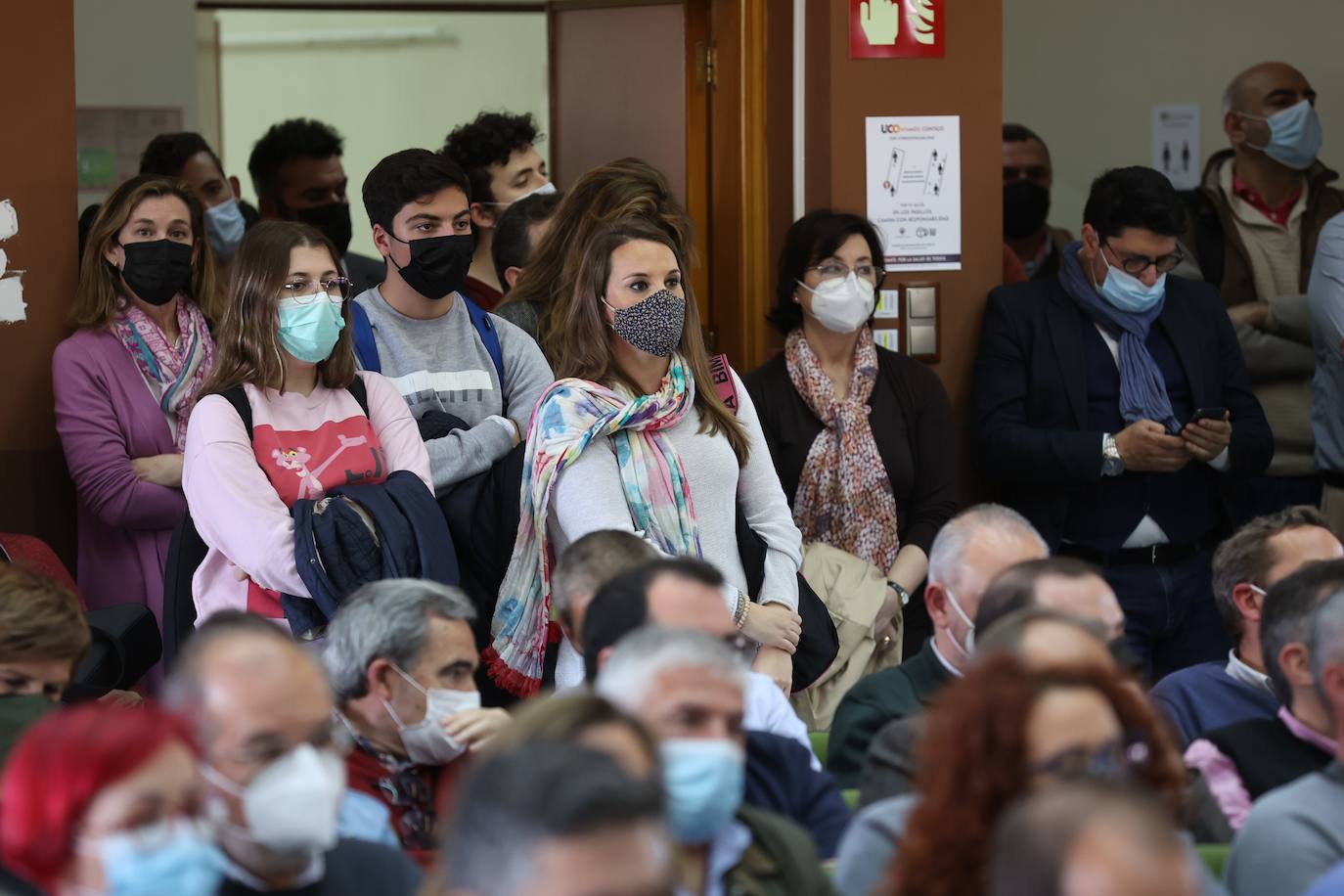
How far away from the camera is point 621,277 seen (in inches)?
172

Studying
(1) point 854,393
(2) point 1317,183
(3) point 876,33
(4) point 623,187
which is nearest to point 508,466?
(4) point 623,187

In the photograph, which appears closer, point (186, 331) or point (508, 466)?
point (508, 466)

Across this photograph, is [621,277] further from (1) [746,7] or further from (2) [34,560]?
(1) [746,7]

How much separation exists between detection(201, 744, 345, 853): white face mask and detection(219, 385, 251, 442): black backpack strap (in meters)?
1.58

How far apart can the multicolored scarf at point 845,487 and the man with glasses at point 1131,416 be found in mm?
498

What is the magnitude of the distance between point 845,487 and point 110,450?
194cm

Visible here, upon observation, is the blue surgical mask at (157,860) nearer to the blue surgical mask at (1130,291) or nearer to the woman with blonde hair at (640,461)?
the woman with blonde hair at (640,461)

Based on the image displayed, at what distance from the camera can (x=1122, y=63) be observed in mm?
8039

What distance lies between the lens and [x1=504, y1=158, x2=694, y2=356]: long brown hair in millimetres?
4883

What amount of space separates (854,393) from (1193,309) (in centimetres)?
112

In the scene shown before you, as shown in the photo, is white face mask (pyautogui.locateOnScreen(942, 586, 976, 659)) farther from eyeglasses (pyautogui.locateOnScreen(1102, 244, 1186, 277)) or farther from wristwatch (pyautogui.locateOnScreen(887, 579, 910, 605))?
eyeglasses (pyautogui.locateOnScreen(1102, 244, 1186, 277))

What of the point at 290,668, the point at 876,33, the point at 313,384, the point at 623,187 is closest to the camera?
the point at 290,668

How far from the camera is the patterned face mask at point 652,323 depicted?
434 cm

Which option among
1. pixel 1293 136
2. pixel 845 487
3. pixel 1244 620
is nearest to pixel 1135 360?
pixel 845 487
